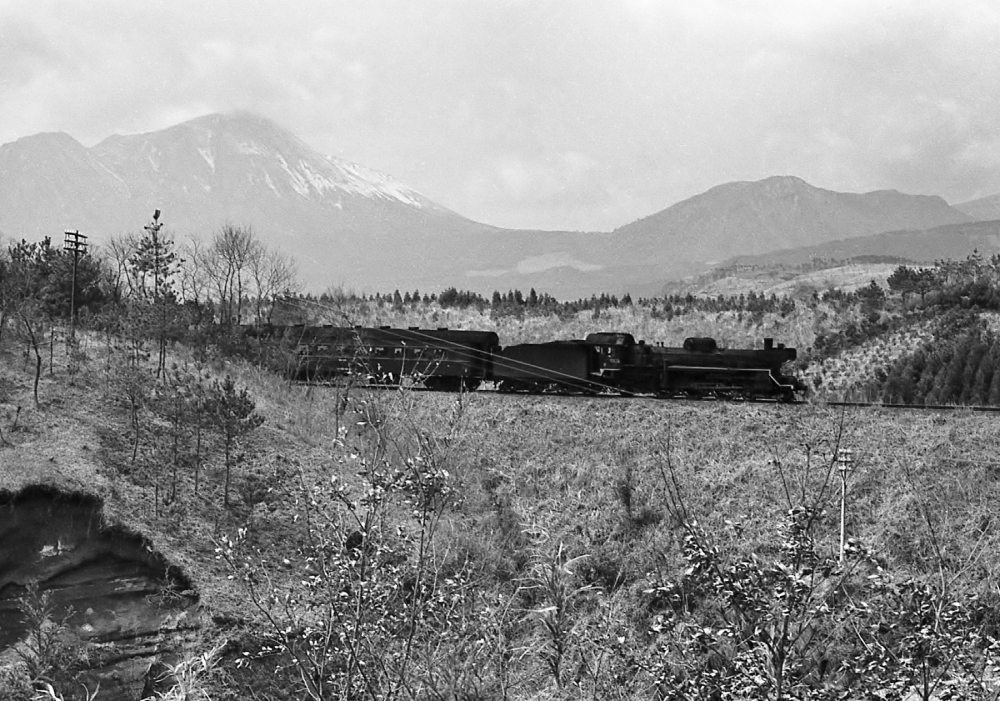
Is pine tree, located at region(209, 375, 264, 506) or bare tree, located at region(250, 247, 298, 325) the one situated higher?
bare tree, located at region(250, 247, 298, 325)

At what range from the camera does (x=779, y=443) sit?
16938 mm

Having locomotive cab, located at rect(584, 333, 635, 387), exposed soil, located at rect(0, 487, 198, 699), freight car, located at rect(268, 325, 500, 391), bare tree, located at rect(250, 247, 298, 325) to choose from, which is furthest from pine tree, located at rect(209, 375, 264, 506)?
bare tree, located at rect(250, 247, 298, 325)

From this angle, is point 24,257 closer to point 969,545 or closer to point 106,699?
point 106,699

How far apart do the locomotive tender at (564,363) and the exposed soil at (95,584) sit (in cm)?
805

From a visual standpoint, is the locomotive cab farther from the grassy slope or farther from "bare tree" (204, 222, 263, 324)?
"bare tree" (204, 222, 263, 324)

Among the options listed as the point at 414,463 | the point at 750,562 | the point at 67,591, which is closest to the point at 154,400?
the point at 67,591

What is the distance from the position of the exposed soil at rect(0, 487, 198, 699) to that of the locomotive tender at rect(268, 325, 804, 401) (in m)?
8.05

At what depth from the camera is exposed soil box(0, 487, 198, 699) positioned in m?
11.9

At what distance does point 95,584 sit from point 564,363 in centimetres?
1405

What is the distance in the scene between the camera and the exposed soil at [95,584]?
39.0 feet

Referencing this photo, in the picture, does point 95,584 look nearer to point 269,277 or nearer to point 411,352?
point 411,352

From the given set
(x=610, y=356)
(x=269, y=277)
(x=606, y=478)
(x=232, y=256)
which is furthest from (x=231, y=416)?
(x=269, y=277)

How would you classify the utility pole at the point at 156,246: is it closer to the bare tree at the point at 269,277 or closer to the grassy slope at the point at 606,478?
the grassy slope at the point at 606,478

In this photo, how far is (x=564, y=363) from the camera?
→ 957 inches
